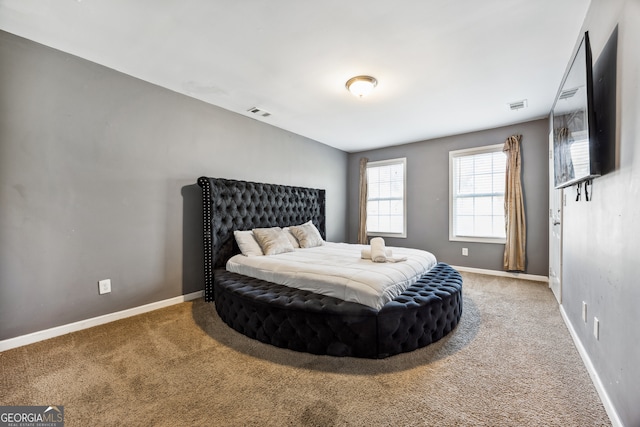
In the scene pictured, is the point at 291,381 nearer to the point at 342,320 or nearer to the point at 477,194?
the point at 342,320

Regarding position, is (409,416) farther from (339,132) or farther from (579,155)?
(339,132)

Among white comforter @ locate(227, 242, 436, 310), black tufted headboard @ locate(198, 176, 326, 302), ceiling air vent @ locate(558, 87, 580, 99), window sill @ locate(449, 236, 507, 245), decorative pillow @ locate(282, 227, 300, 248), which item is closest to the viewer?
ceiling air vent @ locate(558, 87, 580, 99)

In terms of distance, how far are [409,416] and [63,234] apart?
3055 millimetres

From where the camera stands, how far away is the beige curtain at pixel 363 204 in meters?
5.90

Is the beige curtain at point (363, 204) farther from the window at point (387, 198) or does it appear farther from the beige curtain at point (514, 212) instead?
the beige curtain at point (514, 212)

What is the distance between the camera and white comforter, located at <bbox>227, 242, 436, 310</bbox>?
209cm

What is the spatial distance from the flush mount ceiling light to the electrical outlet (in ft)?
10.4

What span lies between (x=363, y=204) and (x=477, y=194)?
2.15 m

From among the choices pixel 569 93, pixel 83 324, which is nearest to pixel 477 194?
pixel 569 93

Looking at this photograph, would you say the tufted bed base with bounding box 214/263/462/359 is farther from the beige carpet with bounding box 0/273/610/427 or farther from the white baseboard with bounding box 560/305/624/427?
the white baseboard with bounding box 560/305/624/427

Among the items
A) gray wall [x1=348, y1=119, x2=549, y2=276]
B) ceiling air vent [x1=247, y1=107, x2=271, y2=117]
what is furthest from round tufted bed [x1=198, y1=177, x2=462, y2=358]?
ceiling air vent [x1=247, y1=107, x2=271, y2=117]

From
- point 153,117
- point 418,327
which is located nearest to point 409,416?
point 418,327

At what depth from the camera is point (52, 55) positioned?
2.41 meters

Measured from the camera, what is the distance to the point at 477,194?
4.70m
